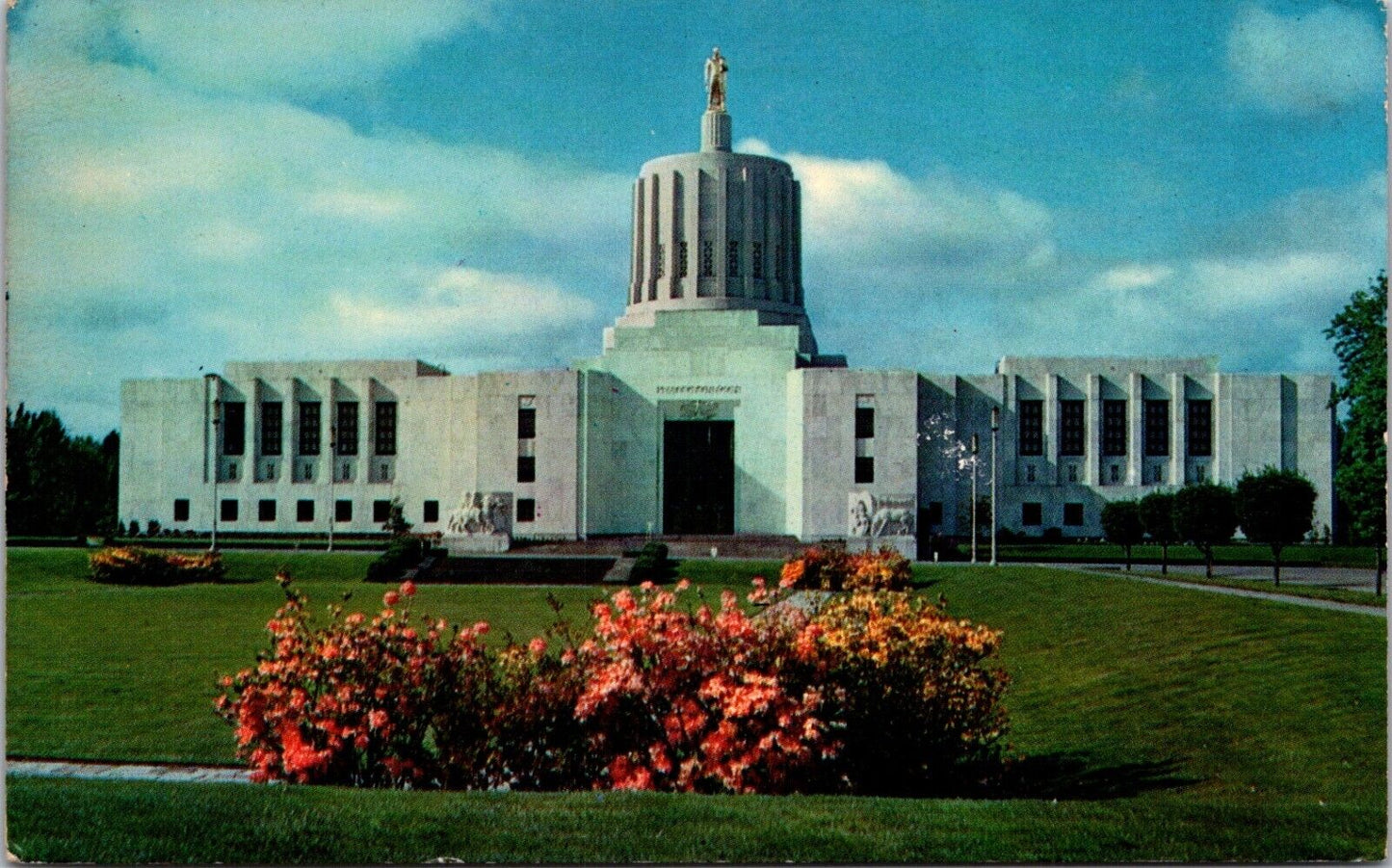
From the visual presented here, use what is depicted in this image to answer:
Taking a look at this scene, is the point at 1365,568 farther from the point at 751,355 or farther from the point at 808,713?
the point at 808,713

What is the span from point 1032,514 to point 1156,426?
6.52m

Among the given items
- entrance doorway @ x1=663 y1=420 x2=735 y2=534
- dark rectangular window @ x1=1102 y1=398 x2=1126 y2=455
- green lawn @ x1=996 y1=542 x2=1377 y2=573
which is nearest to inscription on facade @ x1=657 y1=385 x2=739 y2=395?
entrance doorway @ x1=663 y1=420 x2=735 y2=534

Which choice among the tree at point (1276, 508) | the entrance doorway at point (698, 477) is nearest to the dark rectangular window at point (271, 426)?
the entrance doorway at point (698, 477)

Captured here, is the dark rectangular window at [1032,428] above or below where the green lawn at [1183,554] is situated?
above

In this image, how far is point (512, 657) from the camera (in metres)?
12.0

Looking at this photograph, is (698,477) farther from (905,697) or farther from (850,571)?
(905,697)

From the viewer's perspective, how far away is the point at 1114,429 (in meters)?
54.5

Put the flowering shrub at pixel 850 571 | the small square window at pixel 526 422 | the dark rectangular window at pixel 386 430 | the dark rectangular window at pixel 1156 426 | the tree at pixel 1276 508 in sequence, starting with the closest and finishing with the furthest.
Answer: the tree at pixel 1276 508
the flowering shrub at pixel 850 571
the small square window at pixel 526 422
the dark rectangular window at pixel 1156 426
the dark rectangular window at pixel 386 430

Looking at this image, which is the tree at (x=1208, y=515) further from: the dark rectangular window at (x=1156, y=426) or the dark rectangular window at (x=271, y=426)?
the dark rectangular window at (x=271, y=426)

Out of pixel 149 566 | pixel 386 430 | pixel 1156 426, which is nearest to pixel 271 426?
pixel 386 430

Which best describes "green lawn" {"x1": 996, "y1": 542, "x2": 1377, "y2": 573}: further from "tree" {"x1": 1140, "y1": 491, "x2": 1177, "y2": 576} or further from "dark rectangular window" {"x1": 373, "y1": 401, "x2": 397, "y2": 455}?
"dark rectangular window" {"x1": 373, "y1": 401, "x2": 397, "y2": 455}

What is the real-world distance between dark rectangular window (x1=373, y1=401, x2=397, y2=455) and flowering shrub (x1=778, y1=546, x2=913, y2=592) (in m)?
28.8

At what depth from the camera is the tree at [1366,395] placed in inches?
604

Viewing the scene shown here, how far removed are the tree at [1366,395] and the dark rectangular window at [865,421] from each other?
26.8 m
